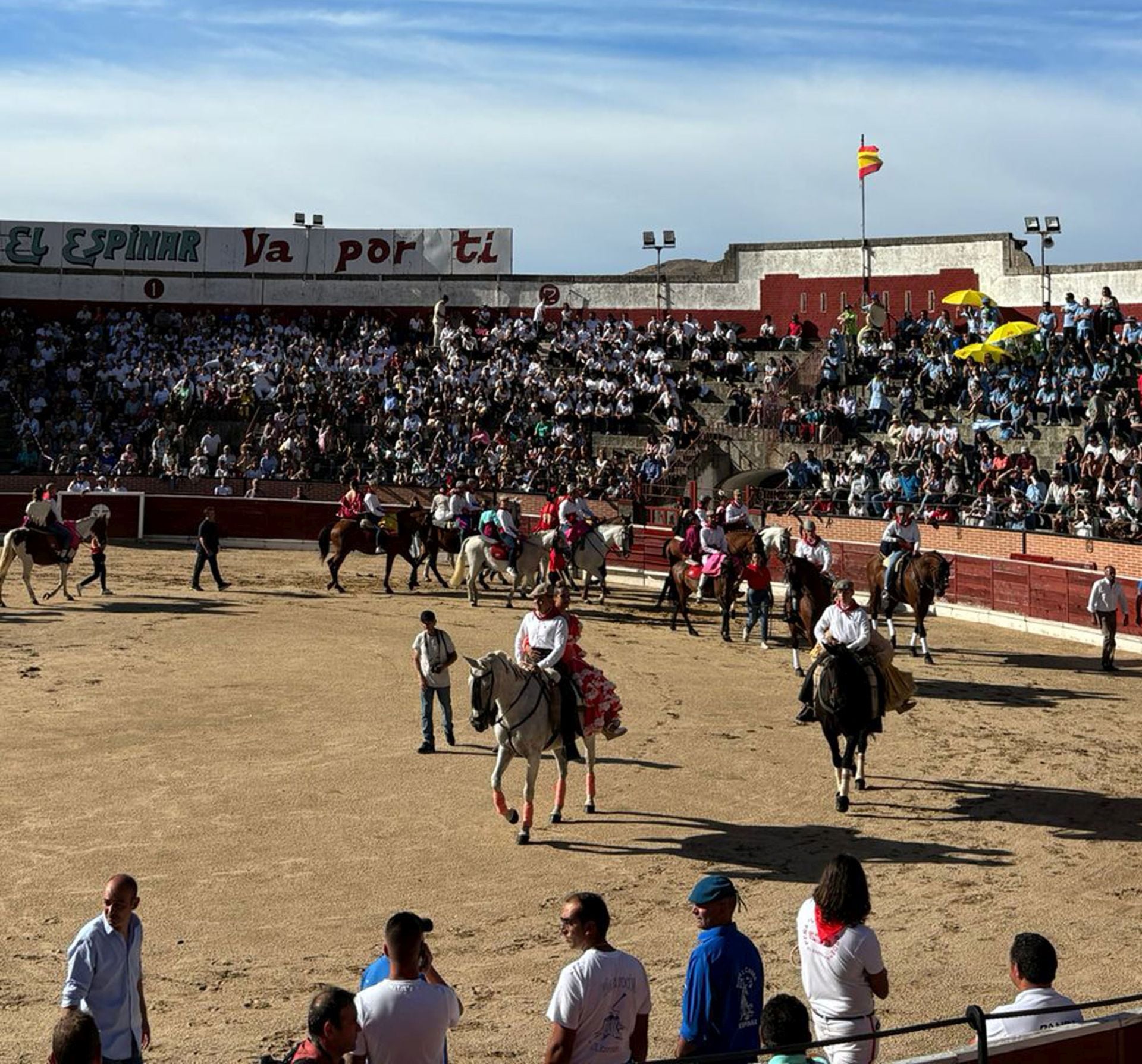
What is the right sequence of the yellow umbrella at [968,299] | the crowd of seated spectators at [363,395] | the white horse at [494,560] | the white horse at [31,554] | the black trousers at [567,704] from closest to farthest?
the black trousers at [567,704], the white horse at [31,554], the white horse at [494,560], the crowd of seated spectators at [363,395], the yellow umbrella at [968,299]

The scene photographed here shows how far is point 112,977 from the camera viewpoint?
7082 mm

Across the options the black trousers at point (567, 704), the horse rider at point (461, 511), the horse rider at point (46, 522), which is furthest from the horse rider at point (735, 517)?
the black trousers at point (567, 704)

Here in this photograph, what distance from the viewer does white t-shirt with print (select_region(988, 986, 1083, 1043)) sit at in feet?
21.4

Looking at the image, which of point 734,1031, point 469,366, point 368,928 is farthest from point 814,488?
point 734,1031

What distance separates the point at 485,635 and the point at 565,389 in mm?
18861

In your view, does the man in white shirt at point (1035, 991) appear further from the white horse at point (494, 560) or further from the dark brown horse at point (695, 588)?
the white horse at point (494, 560)

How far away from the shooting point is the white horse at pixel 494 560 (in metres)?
27.5

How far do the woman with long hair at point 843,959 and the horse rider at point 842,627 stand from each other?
25.6ft

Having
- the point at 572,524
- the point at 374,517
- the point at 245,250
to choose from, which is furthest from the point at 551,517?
the point at 245,250

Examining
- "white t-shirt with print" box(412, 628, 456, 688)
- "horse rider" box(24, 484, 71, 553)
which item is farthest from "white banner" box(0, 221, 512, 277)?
"white t-shirt with print" box(412, 628, 456, 688)

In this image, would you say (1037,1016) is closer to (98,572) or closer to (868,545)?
(98,572)

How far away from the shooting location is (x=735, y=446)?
Answer: 39688mm

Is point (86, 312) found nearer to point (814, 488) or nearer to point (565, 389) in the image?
point (565, 389)

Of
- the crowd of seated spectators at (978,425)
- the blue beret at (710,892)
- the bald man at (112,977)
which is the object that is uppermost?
the crowd of seated spectators at (978,425)
